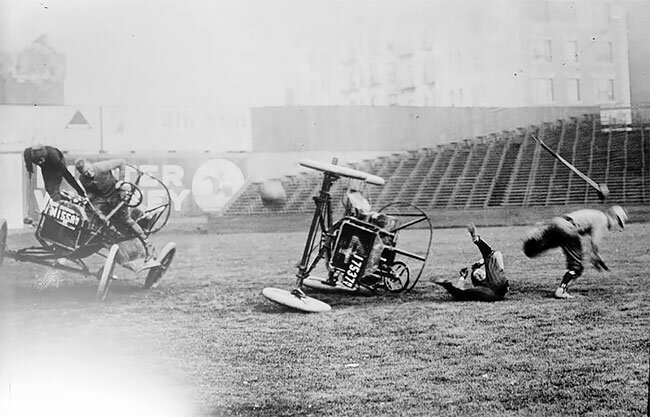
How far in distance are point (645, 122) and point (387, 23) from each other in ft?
3.55

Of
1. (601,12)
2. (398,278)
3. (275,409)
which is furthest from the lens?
(601,12)

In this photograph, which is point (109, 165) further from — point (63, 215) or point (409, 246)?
point (409, 246)

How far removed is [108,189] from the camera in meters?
2.62

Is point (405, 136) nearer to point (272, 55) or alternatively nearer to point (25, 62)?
point (272, 55)

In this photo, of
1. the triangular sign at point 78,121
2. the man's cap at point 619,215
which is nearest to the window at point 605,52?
the man's cap at point 619,215

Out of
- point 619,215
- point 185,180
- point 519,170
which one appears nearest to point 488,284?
point 519,170

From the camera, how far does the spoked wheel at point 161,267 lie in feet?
8.57

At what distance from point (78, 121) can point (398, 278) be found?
1.34 m

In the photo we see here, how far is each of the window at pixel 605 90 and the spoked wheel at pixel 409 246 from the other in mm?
830

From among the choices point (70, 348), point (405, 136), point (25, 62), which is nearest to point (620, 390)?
point (405, 136)

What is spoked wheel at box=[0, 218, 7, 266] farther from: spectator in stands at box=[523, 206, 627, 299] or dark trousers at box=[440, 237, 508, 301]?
spectator in stands at box=[523, 206, 627, 299]

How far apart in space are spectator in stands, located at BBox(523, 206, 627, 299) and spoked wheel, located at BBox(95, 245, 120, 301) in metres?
1.55

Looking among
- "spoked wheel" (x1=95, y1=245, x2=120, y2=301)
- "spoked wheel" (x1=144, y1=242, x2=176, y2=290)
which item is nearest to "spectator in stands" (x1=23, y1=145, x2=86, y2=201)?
"spoked wheel" (x1=95, y1=245, x2=120, y2=301)

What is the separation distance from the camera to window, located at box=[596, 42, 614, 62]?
2.73 metres
